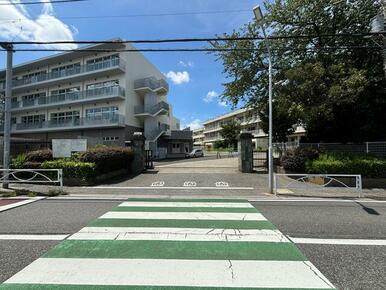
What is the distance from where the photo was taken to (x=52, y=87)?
41.6m

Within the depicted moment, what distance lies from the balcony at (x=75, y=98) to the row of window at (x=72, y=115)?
148 cm

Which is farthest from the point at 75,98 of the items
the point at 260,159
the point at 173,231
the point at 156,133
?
the point at 173,231

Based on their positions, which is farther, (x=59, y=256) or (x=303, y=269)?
(x=59, y=256)

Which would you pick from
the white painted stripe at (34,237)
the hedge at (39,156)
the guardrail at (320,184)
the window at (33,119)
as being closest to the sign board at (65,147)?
the hedge at (39,156)

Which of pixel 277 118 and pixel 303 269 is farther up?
pixel 277 118

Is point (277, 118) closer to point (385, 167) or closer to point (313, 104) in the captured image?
point (313, 104)

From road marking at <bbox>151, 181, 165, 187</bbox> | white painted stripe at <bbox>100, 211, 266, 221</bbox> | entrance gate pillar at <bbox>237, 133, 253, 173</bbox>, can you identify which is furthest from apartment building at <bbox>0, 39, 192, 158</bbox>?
white painted stripe at <bbox>100, 211, 266, 221</bbox>

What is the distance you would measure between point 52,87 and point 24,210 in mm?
37525

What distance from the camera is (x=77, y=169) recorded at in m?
14.6

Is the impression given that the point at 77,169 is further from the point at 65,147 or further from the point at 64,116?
the point at 64,116

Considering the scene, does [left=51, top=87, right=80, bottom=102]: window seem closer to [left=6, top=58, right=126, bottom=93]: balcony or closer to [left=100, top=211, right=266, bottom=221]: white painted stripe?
[left=6, top=58, right=126, bottom=93]: balcony

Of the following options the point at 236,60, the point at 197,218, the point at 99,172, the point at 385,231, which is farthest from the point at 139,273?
the point at 236,60

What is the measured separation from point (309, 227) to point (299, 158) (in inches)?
395

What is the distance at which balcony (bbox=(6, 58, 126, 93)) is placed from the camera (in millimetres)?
35312
